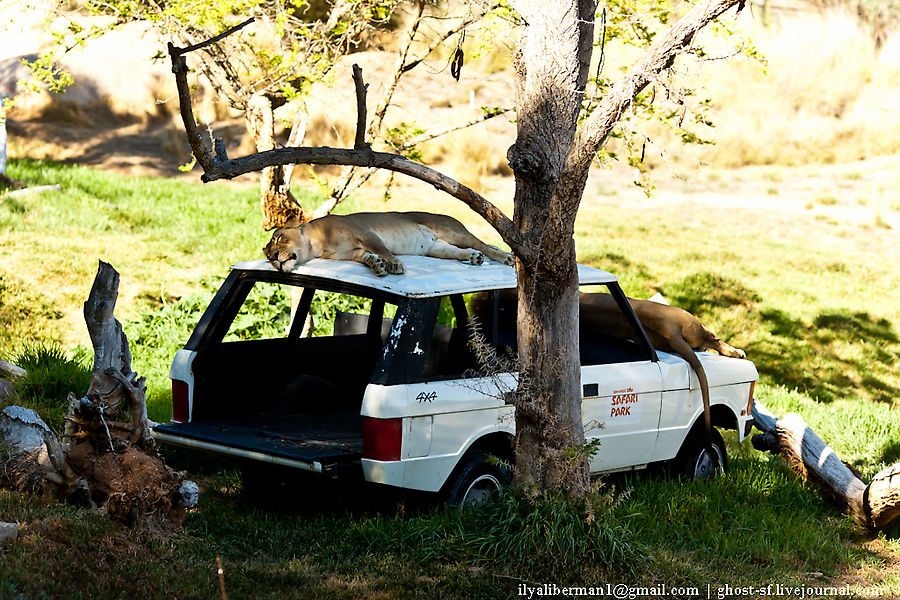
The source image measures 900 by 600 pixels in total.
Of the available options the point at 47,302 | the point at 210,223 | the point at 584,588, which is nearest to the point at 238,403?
the point at 584,588

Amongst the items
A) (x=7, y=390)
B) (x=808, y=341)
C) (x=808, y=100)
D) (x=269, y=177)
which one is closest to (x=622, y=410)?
(x=269, y=177)

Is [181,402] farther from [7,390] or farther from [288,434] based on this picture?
[7,390]

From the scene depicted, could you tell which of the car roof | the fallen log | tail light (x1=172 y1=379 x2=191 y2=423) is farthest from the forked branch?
the fallen log

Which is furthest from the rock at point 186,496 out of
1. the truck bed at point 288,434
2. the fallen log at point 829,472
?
the fallen log at point 829,472

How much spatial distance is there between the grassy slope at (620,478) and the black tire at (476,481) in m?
0.31

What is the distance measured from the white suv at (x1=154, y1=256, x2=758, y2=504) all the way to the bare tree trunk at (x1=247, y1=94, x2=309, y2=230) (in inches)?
80.7

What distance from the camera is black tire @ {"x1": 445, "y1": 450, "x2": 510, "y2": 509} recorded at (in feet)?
17.4

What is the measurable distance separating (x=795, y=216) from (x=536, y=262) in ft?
56.8

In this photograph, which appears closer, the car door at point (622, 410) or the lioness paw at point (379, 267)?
the lioness paw at point (379, 267)

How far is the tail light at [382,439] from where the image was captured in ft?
16.2

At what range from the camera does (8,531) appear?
445 cm

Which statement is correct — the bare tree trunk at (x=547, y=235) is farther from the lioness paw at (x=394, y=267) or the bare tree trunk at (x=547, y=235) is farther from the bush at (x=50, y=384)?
the bush at (x=50, y=384)

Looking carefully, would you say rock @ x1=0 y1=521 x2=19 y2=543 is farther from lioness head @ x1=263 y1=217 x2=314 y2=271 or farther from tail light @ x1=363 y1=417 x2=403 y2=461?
lioness head @ x1=263 y1=217 x2=314 y2=271

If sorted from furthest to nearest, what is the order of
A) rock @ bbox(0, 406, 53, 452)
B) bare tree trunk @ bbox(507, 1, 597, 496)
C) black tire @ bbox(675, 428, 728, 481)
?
1. black tire @ bbox(675, 428, 728, 481)
2. rock @ bbox(0, 406, 53, 452)
3. bare tree trunk @ bbox(507, 1, 597, 496)
